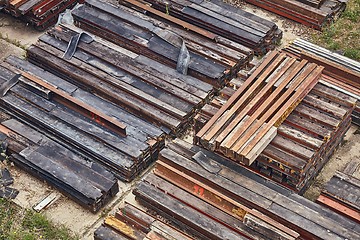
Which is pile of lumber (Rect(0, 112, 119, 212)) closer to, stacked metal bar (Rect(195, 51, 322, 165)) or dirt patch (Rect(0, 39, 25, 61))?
stacked metal bar (Rect(195, 51, 322, 165))

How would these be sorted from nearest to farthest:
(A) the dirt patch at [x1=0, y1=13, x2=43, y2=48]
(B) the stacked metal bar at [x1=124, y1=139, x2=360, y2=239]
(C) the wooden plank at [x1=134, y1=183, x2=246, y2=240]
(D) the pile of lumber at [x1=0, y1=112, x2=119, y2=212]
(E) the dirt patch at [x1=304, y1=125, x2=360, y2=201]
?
(B) the stacked metal bar at [x1=124, y1=139, x2=360, y2=239] < (C) the wooden plank at [x1=134, y1=183, x2=246, y2=240] < (D) the pile of lumber at [x1=0, y1=112, x2=119, y2=212] < (E) the dirt patch at [x1=304, y1=125, x2=360, y2=201] < (A) the dirt patch at [x1=0, y1=13, x2=43, y2=48]

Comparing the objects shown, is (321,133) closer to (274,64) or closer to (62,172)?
(274,64)

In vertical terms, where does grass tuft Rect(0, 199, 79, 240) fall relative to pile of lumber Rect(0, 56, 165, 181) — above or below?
below

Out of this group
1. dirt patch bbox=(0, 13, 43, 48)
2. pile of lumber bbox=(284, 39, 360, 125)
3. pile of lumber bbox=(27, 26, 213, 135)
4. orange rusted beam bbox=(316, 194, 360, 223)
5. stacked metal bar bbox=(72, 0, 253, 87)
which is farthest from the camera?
dirt patch bbox=(0, 13, 43, 48)

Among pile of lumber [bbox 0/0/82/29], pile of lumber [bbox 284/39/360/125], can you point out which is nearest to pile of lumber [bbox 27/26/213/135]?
pile of lumber [bbox 0/0/82/29]

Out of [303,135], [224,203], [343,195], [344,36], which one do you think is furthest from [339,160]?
[344,36]

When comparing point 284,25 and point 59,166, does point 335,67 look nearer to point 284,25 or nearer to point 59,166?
point 284,25

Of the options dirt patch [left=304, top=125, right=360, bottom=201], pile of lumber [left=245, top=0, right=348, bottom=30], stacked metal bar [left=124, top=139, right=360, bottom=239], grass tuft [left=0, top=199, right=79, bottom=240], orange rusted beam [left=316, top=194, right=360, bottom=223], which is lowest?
grass tuft [left=0, top=199, right=79, bottom=240]
